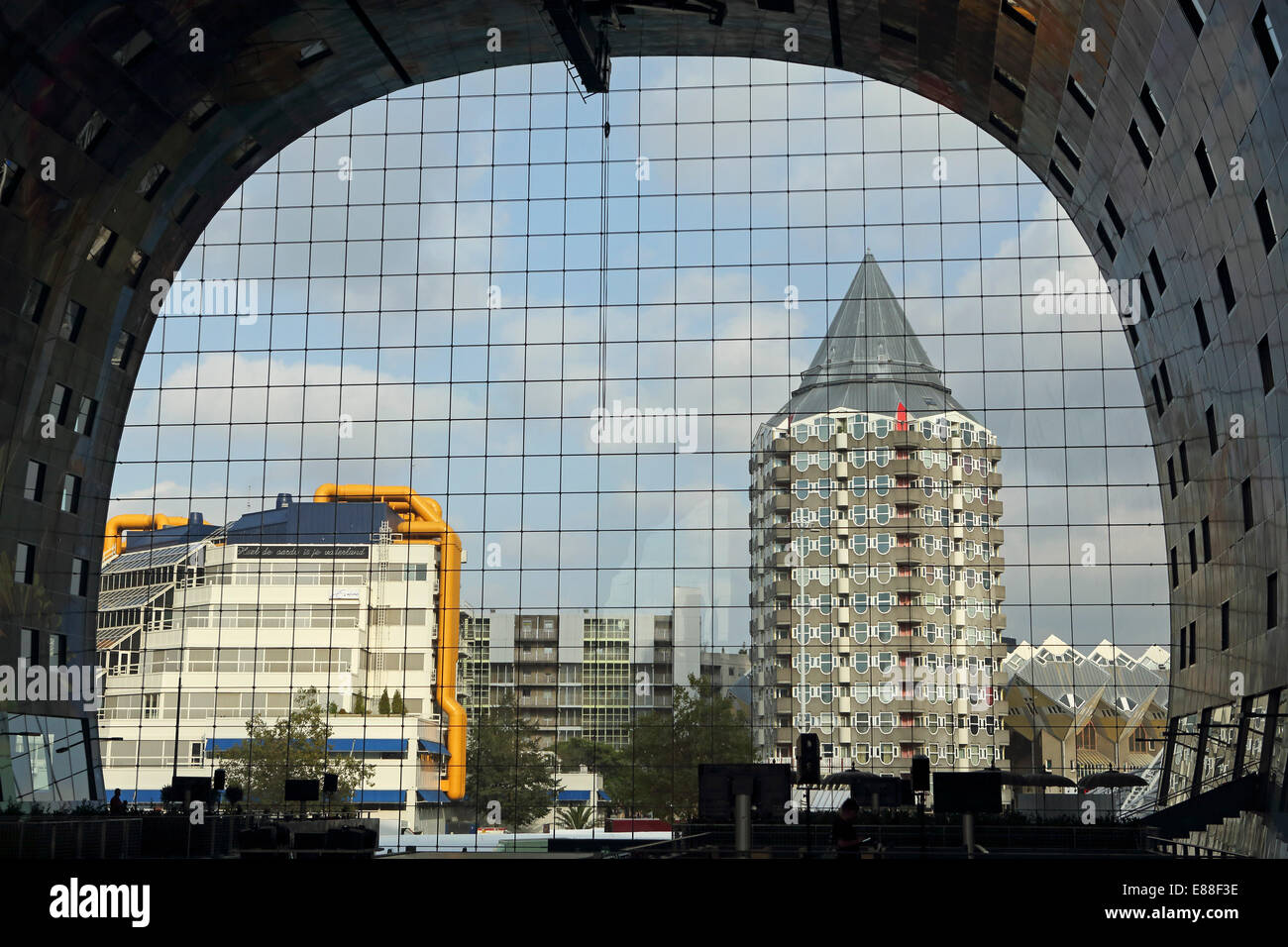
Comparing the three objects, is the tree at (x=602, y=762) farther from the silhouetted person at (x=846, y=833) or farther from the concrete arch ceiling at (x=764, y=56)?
the silhouetted person at (x=846, y=833)

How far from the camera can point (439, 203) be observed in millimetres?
41656

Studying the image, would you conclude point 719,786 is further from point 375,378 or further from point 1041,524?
point 375,378

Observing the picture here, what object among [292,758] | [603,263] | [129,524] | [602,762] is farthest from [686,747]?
[129,524]

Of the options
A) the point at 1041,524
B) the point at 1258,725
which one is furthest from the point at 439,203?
the point at 1258,725

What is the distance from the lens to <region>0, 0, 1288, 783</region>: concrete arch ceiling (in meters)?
22.8

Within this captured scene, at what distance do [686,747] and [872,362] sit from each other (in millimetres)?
12072

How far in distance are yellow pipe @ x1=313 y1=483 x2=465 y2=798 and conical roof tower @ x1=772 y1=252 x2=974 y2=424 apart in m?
9.84

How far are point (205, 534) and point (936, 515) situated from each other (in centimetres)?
2094

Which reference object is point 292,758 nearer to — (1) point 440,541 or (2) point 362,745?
(2) point 362,745

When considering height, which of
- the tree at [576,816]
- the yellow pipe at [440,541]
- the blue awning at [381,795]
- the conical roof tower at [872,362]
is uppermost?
the conical roof tower at [872,362]

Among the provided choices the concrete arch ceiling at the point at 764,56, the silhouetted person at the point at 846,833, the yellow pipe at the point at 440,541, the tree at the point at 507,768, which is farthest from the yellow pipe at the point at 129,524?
the silhouetted person at the point at 846,833

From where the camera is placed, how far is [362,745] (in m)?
50.6

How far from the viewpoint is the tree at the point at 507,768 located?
129 feet

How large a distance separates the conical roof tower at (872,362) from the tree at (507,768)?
456 inches
